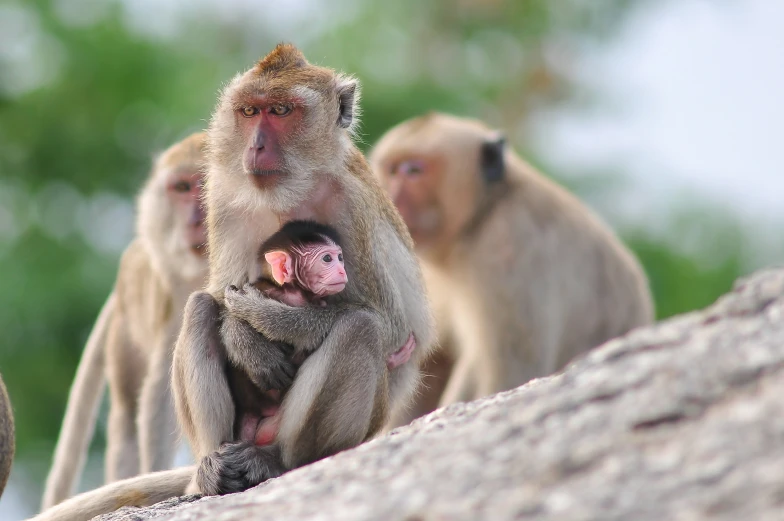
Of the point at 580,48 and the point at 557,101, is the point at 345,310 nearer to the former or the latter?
the point at 557,101

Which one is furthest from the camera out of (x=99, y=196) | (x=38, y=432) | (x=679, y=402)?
(x=99, y=196)

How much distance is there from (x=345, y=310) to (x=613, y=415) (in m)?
1.86

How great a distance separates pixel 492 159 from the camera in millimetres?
8719

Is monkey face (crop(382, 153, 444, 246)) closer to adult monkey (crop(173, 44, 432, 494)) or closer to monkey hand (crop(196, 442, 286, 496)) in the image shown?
adult monkey (crop(173, 44, 432, 494))

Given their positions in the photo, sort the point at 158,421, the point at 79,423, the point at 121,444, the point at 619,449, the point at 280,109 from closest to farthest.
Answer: the point at 619,449 → the point at 280,109 → the point at 158,421 → the point at 79,423 → the point at 121,444

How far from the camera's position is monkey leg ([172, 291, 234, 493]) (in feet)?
14.9

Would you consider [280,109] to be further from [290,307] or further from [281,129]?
[290,307]

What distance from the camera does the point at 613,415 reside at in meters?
2.96

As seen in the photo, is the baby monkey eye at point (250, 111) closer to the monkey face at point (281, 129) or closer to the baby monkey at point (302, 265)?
the monkey face at point (281, 129)

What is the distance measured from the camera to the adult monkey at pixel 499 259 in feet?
27.2

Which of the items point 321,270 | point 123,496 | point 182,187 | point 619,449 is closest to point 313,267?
point 321,270

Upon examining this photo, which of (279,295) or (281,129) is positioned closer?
(279,295)

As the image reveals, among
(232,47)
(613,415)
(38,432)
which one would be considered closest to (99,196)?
(38,432)

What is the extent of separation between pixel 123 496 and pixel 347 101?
6.44 feet
